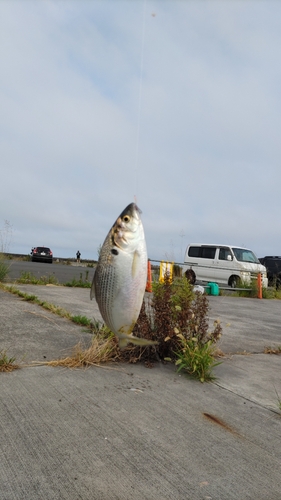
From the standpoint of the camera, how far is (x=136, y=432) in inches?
121

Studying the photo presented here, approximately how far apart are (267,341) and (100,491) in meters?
4.84

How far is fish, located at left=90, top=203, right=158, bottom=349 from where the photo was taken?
108 cm

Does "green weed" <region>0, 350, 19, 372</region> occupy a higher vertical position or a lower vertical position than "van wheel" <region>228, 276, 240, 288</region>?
lower

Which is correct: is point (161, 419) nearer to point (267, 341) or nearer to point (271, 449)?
point (271, 449)

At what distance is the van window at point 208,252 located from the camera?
56.8ft

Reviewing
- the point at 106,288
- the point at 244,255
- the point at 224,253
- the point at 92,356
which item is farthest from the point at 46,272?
the point at 106,288

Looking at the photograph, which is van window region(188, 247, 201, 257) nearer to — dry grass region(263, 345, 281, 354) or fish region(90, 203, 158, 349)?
dry grass region(263, 345, 281, 354)

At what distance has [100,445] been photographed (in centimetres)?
285

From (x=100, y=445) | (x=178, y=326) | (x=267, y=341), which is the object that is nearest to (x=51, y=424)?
(x=100, y=445)

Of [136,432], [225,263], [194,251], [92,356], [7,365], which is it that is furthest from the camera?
[194,251]

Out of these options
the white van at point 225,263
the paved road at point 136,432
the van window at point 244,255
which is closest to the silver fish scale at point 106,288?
the paved road at point 136,432

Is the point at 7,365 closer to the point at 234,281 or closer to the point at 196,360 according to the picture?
the point at 196,360

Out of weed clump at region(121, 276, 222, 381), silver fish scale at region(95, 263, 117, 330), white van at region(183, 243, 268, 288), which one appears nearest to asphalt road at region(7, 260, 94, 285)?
white van at region(183, 243, 268, 288)

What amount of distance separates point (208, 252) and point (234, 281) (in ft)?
6.30
